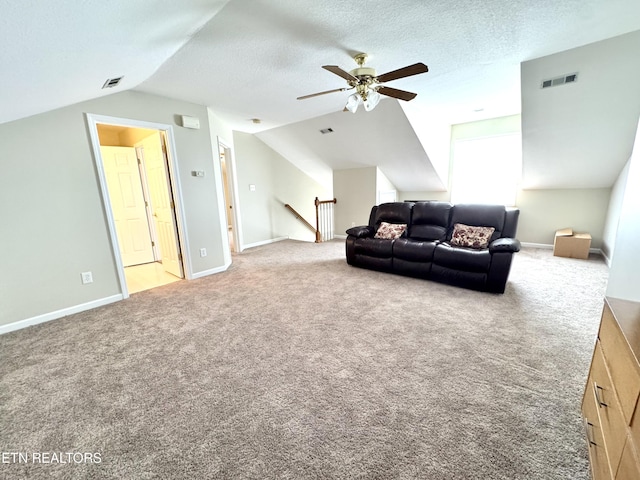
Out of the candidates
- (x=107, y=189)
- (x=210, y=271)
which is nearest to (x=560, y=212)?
(x=210, y=271)

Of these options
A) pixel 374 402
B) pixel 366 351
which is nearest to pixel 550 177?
pixel 366 351

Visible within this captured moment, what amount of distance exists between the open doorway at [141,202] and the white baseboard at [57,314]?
36cm

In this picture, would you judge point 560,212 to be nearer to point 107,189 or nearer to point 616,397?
point 616,397

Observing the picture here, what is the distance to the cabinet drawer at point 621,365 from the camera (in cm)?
83

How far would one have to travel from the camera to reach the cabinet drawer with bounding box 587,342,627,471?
0.88m

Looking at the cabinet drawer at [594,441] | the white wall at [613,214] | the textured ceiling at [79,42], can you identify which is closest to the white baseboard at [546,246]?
the white wall at [613,214]

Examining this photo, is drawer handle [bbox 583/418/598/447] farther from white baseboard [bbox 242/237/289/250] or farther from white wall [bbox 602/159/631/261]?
white baseboard [bbox 242/237/289/250]

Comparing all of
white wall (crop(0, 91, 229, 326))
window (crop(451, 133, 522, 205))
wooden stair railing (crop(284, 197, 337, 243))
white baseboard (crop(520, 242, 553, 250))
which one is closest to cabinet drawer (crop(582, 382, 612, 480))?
white wall (crop(0, 91, 229, 326))

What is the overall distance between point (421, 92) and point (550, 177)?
115 inches

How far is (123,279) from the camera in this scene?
10.4 feet

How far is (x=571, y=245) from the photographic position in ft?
13.9

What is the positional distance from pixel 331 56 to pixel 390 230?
8.01ft

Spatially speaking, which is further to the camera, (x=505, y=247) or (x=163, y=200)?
(x=163, y=200)

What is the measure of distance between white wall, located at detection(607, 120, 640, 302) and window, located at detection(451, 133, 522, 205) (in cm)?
405
